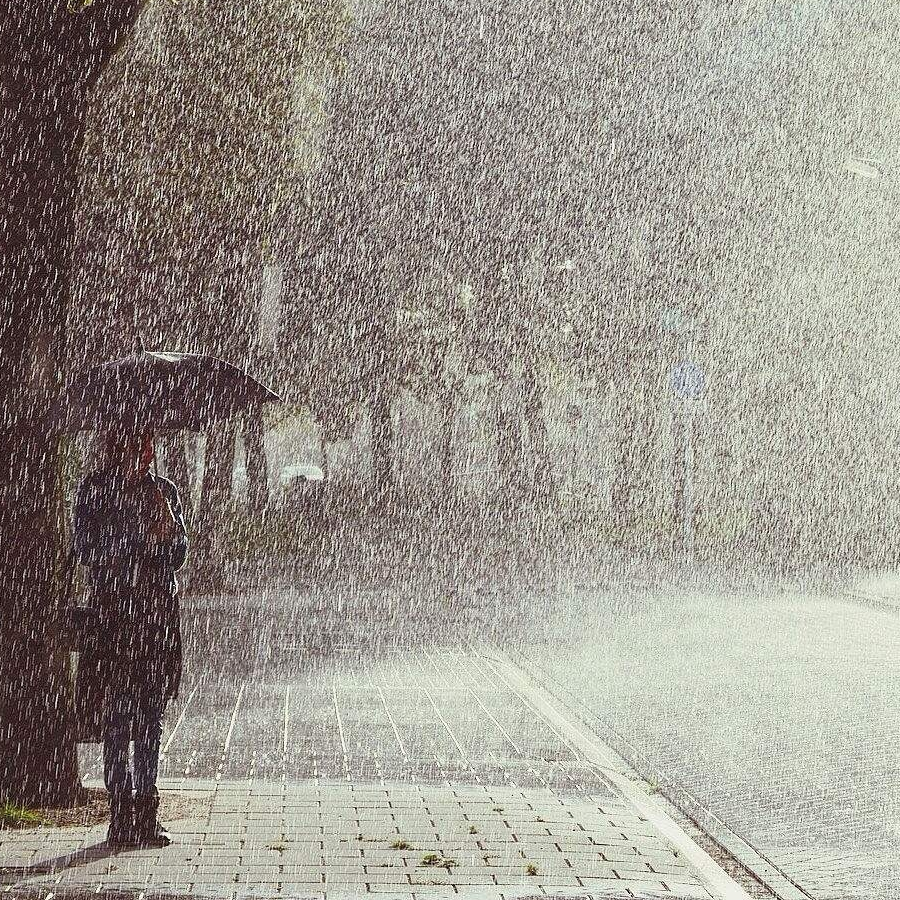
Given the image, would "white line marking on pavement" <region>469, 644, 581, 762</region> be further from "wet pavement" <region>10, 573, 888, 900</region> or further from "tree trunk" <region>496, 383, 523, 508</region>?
"tree trunk" <region>496, 383, 523, 508</region>

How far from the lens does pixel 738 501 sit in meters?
36.7

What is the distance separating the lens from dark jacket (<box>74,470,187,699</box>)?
6.89 m

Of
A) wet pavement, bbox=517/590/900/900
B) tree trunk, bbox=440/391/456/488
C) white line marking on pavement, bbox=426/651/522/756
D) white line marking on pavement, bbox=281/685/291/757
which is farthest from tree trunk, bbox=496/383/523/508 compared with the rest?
white line marking on pavement, bbox=281/685/291/757

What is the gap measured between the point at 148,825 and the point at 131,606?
0.91 m

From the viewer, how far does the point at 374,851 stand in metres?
6.72

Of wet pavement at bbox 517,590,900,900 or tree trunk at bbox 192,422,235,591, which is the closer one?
wet pavement at bbox 517,590,900,900

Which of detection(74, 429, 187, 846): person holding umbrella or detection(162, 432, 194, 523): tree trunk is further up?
detection(162, 432, 194, 523): tree trunk

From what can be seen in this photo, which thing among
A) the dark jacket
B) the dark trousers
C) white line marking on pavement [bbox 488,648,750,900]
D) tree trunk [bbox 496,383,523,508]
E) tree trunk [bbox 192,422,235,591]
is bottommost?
white line marking on pavement [bbox 488,648,750,900]

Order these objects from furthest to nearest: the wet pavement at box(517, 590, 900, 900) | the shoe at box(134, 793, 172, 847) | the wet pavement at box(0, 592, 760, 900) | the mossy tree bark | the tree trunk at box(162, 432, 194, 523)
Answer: the tree trunk at box(162, 432, 194, 523), the wet pavement at box(517, 590, 900, 900), the mossy tree bark, the shoe at box(134, 793, 172, 847), the wet pavement at box(0, 592, 760, 900)

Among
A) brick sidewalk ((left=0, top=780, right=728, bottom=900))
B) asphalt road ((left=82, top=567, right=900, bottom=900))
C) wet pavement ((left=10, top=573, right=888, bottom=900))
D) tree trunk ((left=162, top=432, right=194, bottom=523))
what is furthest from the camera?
tree trunk ((left=162, top=432, right=194, bottom=523))

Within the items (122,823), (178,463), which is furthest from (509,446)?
(122,823)

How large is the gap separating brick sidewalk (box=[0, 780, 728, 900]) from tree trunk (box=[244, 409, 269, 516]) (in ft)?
57.4

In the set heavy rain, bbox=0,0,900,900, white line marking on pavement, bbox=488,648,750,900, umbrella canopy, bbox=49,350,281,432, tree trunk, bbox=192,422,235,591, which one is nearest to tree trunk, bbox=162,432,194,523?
heavy rain, bbox=0,0,900,900

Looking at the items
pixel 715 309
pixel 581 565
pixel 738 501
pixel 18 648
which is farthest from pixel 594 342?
pixel 18 648
